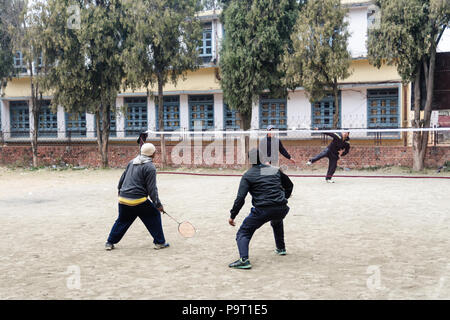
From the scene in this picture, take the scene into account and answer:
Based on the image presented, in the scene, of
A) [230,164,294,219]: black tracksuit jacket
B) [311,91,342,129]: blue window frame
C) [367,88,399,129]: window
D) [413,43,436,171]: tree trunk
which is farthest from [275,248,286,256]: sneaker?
[311,91,342,129]: blue window frame

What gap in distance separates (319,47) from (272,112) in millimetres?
6639

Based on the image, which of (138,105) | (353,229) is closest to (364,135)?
(138,105)

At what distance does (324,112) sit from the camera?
26766mm

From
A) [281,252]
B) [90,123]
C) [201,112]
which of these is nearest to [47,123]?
[90,123]

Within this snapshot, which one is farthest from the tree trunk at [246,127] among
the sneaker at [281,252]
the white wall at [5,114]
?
the sneaker at [281,252]

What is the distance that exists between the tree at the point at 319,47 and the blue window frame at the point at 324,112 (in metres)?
4.30

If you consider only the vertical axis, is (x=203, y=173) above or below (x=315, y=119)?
below

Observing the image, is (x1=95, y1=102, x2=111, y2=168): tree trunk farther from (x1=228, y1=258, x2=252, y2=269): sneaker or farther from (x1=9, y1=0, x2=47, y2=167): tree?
(x1=228, y1=258, x2=252, y2=269): sneaker

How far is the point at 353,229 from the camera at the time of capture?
9.30 m

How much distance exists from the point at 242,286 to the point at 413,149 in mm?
17487

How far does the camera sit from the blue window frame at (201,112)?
2887 centimetres

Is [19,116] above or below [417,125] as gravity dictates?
above

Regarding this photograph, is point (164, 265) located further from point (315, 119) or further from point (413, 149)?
point (315, 119)

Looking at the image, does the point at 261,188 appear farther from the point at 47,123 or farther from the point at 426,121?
the point at 47,123
